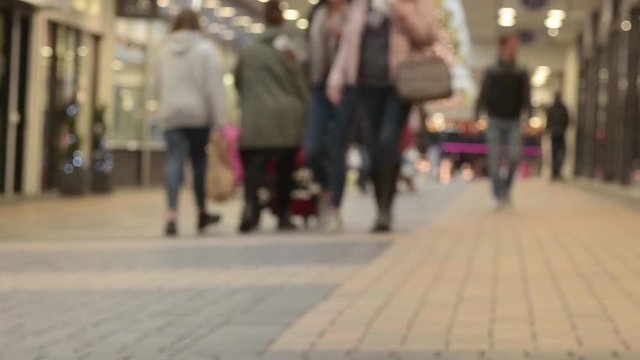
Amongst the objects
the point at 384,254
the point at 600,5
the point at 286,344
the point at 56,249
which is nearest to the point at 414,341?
the point at 286,344

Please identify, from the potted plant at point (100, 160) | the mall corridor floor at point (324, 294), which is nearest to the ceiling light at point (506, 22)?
the potted plant at point (100, 160)

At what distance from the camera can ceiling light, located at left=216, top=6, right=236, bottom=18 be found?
101 feet

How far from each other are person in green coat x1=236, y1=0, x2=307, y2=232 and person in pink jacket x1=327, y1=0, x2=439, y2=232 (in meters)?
0.70

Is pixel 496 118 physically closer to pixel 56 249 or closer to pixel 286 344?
pixel 56 249

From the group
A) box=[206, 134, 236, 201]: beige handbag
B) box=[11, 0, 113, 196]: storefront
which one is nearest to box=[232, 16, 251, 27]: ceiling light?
box=[11, 0, 113, 196]: storefront

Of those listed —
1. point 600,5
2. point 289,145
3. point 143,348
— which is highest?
point 600,5

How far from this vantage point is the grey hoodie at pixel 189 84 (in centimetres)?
1066

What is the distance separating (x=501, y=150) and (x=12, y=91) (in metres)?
7.36

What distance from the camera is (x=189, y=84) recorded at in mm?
10781

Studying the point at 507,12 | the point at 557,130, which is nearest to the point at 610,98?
the point at 557,130

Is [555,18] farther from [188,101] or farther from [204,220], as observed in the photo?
[188,101]

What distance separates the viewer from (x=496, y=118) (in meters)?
15.2

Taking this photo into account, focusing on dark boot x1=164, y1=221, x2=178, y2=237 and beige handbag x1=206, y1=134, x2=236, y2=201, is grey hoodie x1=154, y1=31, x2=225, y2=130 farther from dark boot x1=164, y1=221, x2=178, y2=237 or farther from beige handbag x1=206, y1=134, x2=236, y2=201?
beige handbag x1=206, y1=134, x2=236, y2=201

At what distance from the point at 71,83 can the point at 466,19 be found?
13.8 m
